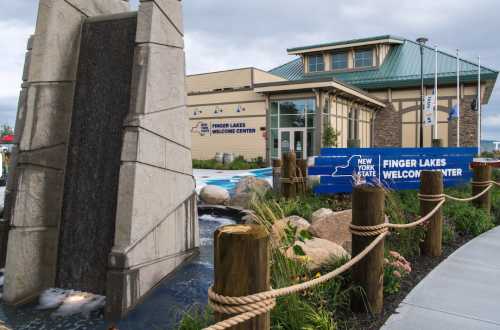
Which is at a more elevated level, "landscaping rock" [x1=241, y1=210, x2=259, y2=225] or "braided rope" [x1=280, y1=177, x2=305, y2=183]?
"braided rope" [x1=280, y1=177, x2=305, y2=183]

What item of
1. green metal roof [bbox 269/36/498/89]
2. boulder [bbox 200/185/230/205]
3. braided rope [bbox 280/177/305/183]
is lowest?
boulder [bbox 200/185/230/205]

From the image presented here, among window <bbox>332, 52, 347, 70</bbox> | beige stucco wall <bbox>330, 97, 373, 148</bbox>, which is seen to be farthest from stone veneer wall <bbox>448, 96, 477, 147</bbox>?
window <bbox>332, 52, 347, 70</bbox>

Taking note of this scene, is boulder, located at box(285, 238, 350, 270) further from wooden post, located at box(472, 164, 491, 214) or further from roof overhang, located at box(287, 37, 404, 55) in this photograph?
roof overhang, located at box(287, 37, 404, 55)

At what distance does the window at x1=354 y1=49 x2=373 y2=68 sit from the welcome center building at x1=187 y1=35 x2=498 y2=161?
0.09 meters

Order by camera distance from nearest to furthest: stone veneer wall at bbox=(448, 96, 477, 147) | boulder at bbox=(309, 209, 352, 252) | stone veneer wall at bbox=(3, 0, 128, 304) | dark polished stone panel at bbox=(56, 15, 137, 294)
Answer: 1. stone veneer wall at bbox=(3, 0, 128, 304)
2. dark polished stone panel at bbox=(56, 15, 137, 294)
3. boulder at bbox=(309, 209, 352, 252)
4. stone veneer wall at bbox=(448, 96, 477, 147)

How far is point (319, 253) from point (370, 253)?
99 cm

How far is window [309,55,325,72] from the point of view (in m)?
36.4

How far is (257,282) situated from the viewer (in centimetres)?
205

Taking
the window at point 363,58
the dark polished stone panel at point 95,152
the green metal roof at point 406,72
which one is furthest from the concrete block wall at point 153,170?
the window at point 363,58

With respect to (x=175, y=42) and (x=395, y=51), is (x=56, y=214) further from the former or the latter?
(x=395, y=51)

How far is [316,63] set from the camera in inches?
1436

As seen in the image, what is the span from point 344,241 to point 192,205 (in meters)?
2.36

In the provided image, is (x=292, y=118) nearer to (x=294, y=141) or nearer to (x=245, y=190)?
(x=294, y=141)

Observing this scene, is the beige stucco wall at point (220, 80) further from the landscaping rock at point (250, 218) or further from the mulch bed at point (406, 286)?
the mulch bed at point (406, 286)
